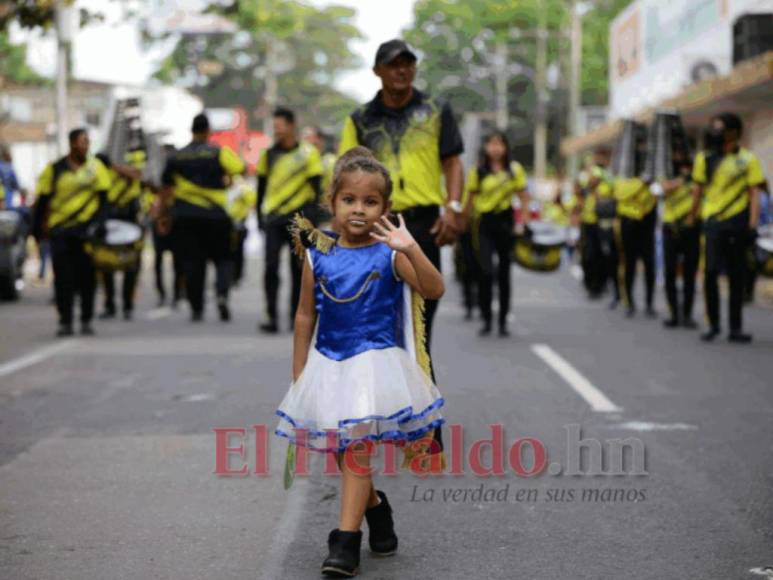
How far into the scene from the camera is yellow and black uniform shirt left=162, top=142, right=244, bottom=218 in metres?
14.4

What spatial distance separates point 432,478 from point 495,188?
7182 millimetres

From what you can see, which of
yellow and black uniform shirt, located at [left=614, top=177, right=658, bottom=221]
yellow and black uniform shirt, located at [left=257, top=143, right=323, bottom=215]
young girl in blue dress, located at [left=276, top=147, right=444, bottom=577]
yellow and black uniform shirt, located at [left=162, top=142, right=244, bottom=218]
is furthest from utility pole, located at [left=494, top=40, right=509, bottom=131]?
young girl in blue dress, located at [left=276, top=147, right=444, bottom=577]

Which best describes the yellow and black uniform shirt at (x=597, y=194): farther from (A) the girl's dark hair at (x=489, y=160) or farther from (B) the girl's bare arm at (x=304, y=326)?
(B) the girl's bare arm at (x=304, y=326)

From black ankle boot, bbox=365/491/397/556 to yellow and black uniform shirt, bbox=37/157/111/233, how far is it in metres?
8.51

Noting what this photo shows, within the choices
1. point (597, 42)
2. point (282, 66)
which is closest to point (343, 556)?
point (597, 42)

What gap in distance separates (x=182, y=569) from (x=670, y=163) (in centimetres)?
1077

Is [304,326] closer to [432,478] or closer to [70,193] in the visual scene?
[432,478]

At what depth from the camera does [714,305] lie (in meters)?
13.2

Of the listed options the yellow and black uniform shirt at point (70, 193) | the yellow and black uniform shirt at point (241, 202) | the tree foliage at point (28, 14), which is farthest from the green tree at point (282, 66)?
the yellow and black uniform shirt at point (70, 193)

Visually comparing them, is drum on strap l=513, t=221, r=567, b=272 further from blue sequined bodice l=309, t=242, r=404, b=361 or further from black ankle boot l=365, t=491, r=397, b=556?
blue sequined bodice l=309, t=242, r=404, b=361

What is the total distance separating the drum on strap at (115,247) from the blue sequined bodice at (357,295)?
8893 millimetres

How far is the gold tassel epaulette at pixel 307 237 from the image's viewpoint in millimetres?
5016

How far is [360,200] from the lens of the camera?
16.1 ft

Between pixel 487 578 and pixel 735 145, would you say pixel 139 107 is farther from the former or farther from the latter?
pixel 487 578
